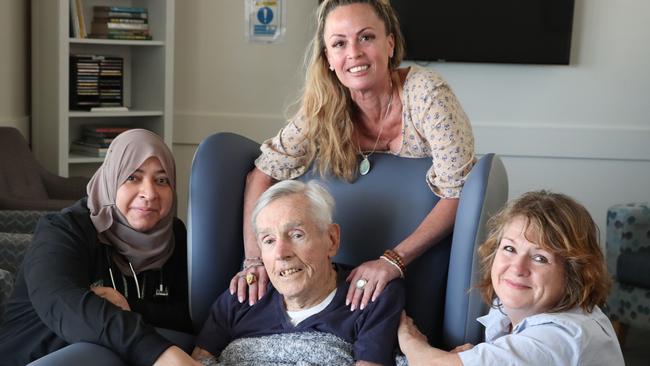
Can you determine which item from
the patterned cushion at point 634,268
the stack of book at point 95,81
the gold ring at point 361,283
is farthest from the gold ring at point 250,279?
the stack of book at point 95,81

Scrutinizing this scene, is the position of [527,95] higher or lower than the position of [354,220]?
higher

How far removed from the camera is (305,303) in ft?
7.33

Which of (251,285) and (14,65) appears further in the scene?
(14,65)

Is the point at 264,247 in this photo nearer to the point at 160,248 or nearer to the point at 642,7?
the point at 160,248

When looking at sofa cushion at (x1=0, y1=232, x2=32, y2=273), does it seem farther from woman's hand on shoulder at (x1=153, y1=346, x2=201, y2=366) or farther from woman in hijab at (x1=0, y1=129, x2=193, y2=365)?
woman's hand on shoulder at (x1=153, y1=346, x2=201, y2=366)

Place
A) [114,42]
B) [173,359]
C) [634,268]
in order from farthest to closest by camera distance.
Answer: [114,42], [634,268], [173,359]

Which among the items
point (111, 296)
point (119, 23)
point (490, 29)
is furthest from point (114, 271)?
point (490, 29)

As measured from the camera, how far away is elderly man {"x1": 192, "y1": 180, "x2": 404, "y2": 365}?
2.16 metres

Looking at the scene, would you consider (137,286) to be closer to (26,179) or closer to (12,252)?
(12,252)

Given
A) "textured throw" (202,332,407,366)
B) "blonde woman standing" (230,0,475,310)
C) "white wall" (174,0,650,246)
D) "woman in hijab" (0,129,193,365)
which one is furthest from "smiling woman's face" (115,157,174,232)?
"white wall" (174,0,650,246)

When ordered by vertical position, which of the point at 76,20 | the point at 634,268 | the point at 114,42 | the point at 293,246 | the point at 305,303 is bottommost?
the point at 634,268

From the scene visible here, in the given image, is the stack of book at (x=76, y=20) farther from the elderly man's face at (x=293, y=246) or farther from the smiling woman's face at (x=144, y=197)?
the elderly man's face at (x=293, y=246)

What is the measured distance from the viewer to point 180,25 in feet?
17.1

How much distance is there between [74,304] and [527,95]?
3.53m
